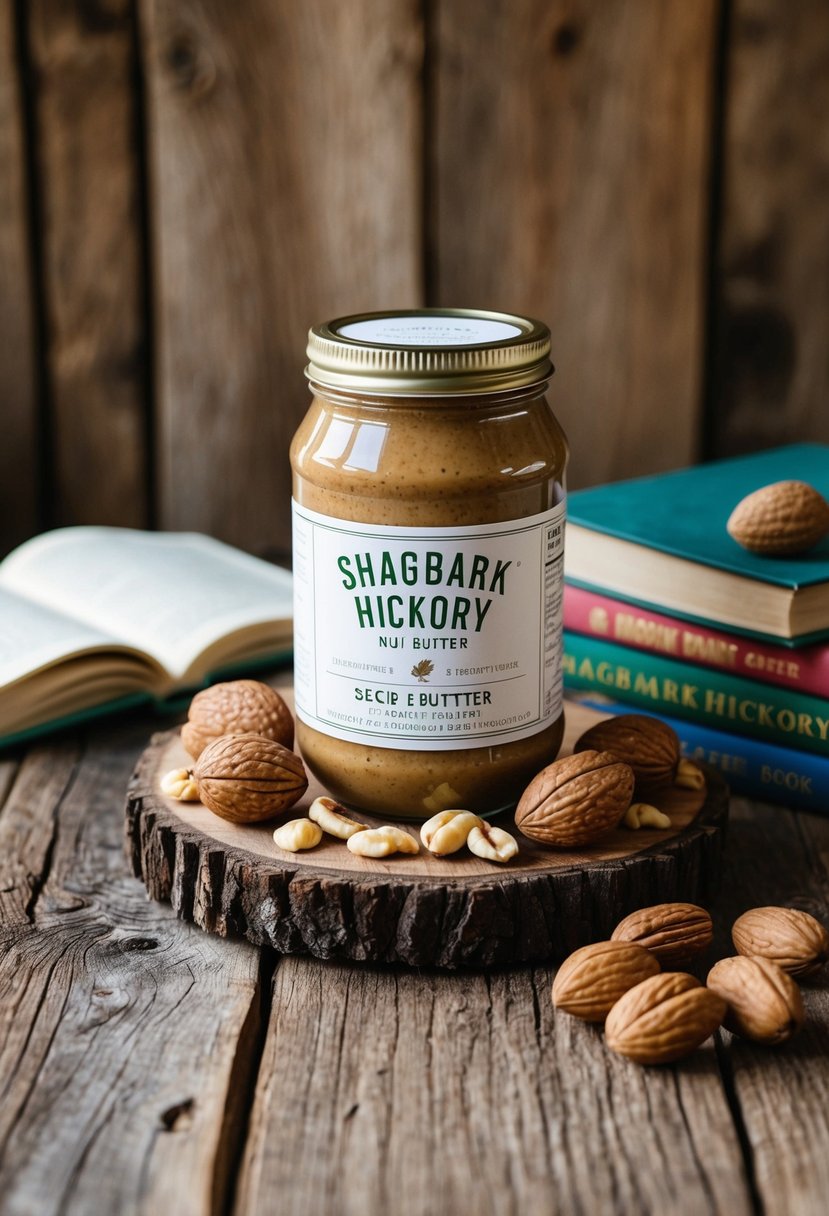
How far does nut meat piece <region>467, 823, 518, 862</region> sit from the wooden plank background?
955 mm

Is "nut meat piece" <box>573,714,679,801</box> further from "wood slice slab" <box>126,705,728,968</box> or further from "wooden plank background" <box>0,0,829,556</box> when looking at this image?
"wooden plank background" <box>0,0,829,556</box>

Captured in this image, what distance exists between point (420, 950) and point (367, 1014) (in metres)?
0.06

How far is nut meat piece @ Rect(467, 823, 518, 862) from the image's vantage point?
3.08ft

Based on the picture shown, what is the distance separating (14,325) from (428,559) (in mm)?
1068

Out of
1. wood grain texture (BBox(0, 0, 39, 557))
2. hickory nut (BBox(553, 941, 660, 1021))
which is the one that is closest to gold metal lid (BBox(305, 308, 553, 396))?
hickory nut (BBox(553, 941, 660, 1021))

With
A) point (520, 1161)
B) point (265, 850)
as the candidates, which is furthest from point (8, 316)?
point (520, 1161)

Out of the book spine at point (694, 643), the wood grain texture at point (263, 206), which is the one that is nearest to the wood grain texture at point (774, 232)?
the wood grain texture at point (263, 206)

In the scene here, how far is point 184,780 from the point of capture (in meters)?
1.04

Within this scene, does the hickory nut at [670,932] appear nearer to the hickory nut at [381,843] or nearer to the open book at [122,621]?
the hickory nut at [381,843]

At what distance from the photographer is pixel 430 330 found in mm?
998

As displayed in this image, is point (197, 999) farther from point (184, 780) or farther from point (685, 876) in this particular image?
point (685, 876)

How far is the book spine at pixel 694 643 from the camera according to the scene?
1.13 meters

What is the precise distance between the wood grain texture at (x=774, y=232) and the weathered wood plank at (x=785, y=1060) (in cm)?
81

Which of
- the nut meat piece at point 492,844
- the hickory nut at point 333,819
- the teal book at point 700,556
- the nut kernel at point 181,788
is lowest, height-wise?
the nut kernel at point 181,788
